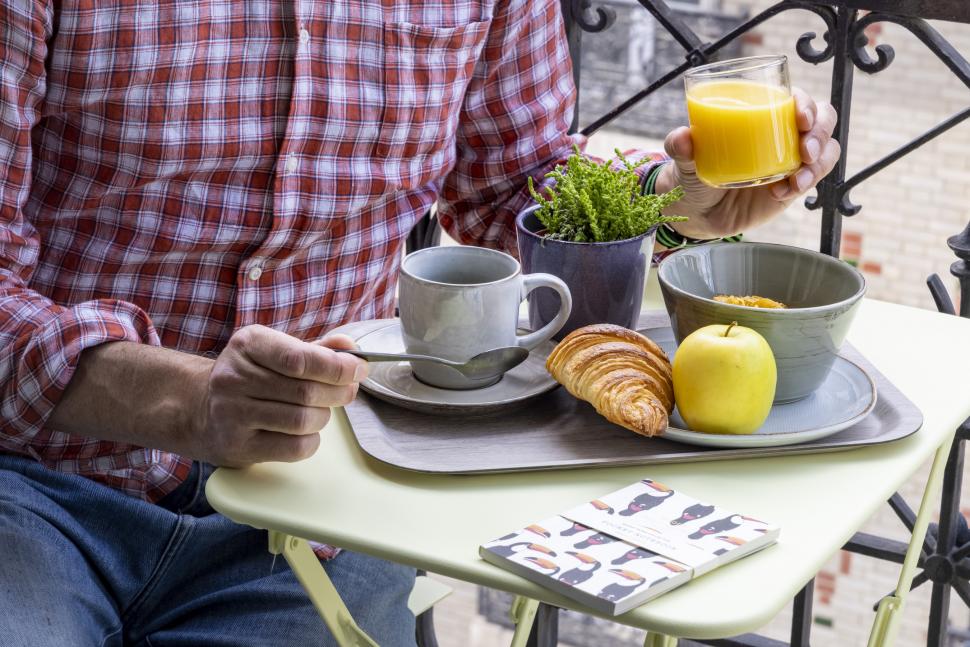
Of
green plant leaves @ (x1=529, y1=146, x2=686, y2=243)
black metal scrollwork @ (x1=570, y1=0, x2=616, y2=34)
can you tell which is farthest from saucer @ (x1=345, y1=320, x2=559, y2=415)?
black metal scrollwork @ (x1=570, y1=0, x2=616, y2=34)

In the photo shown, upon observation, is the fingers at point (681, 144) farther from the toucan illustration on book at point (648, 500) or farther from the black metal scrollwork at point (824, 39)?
the toucan illustration on book at point (648, 500)

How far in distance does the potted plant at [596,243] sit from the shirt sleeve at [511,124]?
1.17 ft

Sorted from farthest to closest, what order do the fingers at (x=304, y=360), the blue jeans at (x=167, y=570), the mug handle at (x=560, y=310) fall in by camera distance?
1. the blue jeans at (x=167, y=570)
2. the mug handle at (x=560, y=310)
3. the fingers at (x=304, y=360)

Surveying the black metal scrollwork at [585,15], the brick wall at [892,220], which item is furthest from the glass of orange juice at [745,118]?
the brick wall at [892,220]

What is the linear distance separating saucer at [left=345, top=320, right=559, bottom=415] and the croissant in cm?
4

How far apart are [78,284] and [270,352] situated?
0.42m

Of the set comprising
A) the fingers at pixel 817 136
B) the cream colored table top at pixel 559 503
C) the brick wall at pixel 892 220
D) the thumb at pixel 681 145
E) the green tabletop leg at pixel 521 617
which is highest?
the fingers at pixel 817 136

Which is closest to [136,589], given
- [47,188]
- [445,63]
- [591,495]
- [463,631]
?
[47,188]

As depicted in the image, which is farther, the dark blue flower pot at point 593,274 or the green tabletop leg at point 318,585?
the dark blue flower pot at point 593,274

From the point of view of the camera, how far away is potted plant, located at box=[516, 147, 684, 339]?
110cm

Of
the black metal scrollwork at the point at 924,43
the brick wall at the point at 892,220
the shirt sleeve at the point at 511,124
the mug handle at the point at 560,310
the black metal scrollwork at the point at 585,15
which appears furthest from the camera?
the brick wall at the point at 892,220

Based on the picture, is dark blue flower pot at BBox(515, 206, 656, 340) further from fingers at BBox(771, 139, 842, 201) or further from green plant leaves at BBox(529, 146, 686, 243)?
fingers at BBox(771, 139, 842, 201)

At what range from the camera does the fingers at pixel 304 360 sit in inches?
36.1

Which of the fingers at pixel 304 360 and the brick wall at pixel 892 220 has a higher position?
the fingers at pixel 304 360
